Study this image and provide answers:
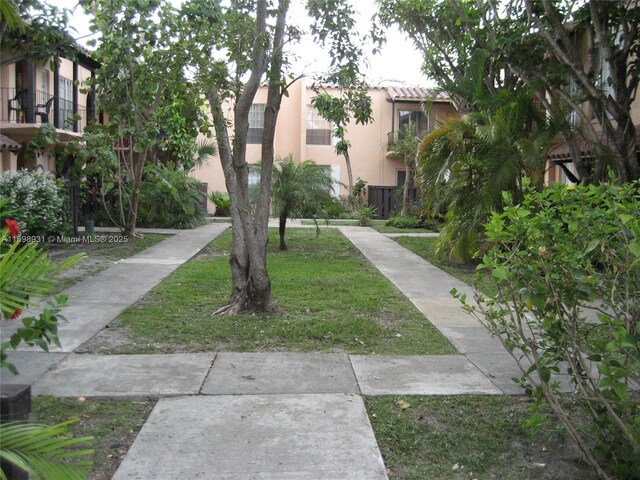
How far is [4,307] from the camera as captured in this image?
2.49 m

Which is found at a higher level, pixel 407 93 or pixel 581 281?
pixel 407 93

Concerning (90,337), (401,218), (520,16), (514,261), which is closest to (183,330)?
(90,337)

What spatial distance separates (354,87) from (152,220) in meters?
13.8

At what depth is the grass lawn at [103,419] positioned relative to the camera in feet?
14.4

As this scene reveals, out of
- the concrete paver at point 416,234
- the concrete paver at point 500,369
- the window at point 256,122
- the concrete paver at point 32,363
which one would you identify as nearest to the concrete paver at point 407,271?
the concrete paver at point 416,234

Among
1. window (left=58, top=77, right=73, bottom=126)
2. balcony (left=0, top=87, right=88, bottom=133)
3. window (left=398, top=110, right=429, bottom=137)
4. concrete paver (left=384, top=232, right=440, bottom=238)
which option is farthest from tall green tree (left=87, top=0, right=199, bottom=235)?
window (left=398, top=110, right=429, bottom=137)

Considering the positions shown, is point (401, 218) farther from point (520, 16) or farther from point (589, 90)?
point (589, 90)

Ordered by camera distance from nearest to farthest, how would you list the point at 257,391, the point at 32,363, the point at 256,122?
the point at 257,391 < the point at 32,363 < the point at 256,122

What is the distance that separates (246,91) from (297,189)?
7044 millimetres

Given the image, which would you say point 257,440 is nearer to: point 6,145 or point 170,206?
point 6,145

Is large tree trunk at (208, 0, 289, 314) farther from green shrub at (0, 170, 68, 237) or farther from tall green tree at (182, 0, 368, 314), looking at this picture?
green shrub at (0, 170, 68, 237)

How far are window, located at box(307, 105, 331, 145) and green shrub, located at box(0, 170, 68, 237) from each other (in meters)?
19.6

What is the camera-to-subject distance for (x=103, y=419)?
5039 mm

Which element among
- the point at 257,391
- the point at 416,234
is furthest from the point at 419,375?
the point at 416,234
